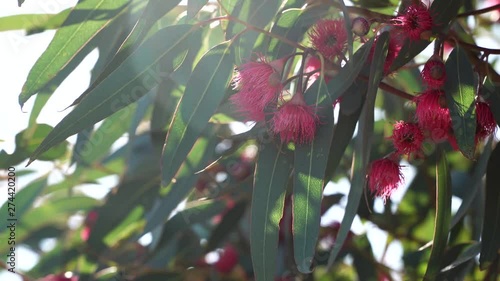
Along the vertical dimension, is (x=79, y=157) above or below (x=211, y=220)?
above

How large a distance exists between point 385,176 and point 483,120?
18 centimetres

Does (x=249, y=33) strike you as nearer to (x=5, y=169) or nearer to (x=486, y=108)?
(x=486, y=108)

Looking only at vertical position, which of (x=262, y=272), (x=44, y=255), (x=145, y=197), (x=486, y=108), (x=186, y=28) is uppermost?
(x=186, y=28)

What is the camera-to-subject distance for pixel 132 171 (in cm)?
214

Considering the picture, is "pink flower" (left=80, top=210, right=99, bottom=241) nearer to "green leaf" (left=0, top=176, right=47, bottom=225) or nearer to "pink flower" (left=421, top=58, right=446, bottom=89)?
"green leaf" (left=0, top=176, right=47, bottom=225)

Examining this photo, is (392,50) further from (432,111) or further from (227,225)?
(227,225)

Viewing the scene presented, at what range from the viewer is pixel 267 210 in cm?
140

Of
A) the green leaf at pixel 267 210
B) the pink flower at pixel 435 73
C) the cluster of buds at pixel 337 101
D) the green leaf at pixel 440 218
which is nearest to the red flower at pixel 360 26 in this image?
the cluster of buds at pixel 337 101

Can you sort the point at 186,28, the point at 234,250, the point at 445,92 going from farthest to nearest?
the point at 234,250 < the point at 186,28 < the point at 445,92

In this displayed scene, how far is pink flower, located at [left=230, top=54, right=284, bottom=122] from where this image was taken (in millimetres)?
1352

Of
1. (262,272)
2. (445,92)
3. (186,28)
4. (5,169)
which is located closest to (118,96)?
(186,28)

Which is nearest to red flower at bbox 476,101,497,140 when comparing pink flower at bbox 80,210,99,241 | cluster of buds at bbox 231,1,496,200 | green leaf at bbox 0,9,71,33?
cluster of buds at bbox 231,1,496,200

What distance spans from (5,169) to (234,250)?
60 centimetres

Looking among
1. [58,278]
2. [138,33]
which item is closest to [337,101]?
[138,33]
